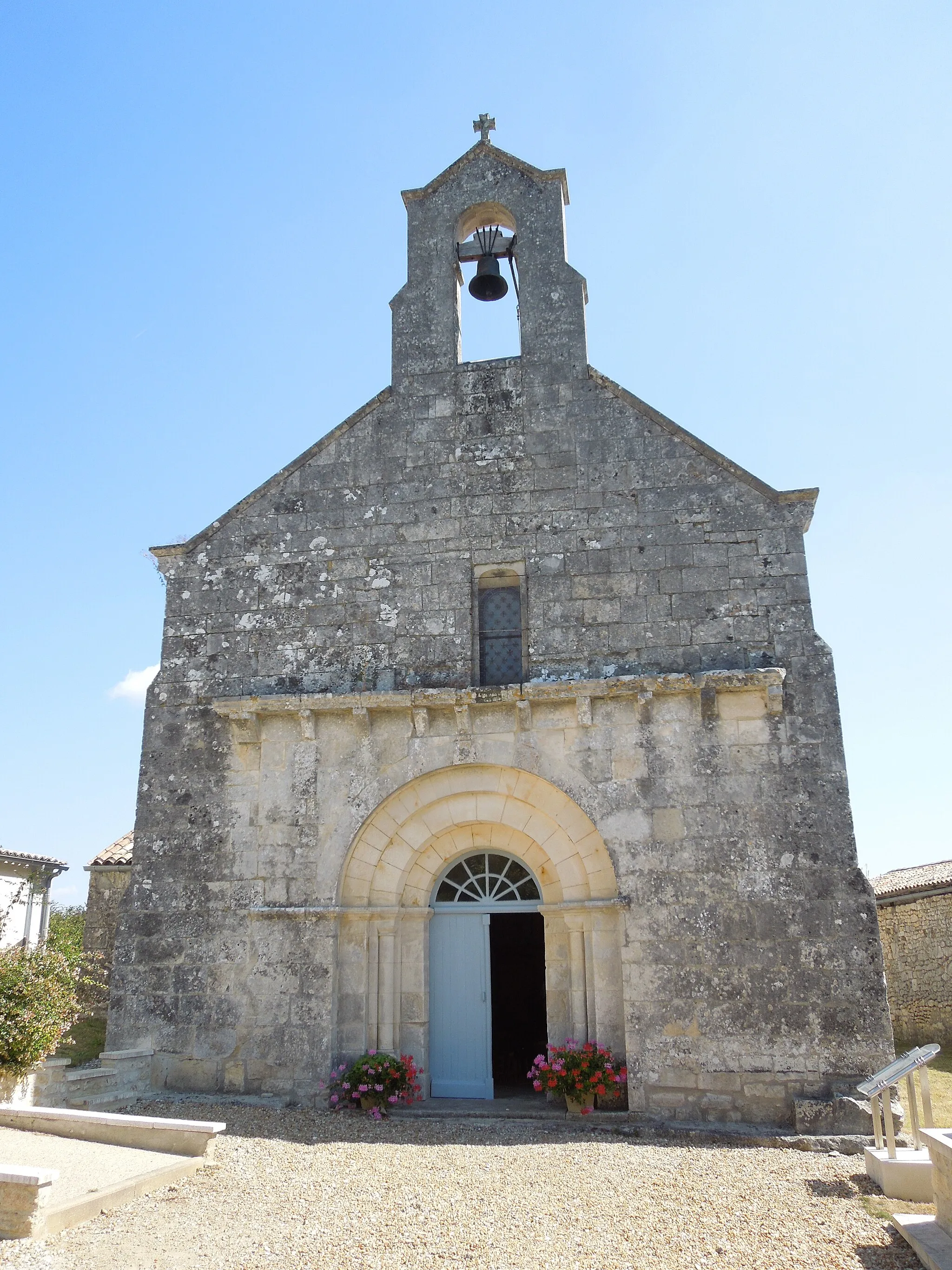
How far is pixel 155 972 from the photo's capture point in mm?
8312

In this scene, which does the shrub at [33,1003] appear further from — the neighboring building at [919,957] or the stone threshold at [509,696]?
the neighboring building at [919,957]

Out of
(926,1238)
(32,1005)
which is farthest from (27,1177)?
(926,1238)

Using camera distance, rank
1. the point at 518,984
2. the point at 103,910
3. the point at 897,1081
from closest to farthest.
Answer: the point at 897,1081
the point at 103,910
the point at 518,984

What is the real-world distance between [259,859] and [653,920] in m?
3.44

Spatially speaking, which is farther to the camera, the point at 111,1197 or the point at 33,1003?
the point at 33,1003

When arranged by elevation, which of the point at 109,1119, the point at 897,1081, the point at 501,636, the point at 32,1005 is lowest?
the point at 109,1119

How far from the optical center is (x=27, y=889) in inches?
653

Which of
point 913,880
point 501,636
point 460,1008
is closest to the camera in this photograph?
point 460,1008

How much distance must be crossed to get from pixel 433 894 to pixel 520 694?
200 cm

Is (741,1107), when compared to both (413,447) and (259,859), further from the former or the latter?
(413,447)

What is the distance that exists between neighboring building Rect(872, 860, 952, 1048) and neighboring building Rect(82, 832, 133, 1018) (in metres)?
9.30

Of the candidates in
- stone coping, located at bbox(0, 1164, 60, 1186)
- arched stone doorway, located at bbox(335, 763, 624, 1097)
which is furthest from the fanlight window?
stone coping, located at bbox(0, 1164, 60, 1186)

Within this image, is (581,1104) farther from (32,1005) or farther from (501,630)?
(32,1005)

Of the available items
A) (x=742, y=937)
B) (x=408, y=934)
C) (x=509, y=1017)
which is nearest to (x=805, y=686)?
(x=742, y=937)
